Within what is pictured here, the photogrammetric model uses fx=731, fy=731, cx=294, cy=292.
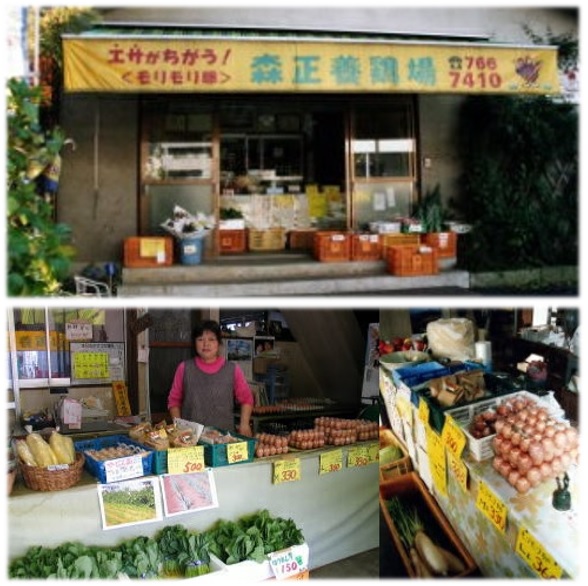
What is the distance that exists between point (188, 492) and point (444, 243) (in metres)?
3.86

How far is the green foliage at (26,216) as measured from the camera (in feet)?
9.53

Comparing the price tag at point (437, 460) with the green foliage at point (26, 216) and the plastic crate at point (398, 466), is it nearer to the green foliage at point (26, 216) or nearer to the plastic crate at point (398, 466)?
the plastic crate at point (398, 466)

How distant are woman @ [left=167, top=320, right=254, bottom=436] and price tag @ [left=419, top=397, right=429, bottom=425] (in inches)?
40.9

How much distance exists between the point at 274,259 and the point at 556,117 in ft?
8.90

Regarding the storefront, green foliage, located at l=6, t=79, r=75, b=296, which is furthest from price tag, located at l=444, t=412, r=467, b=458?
the storefront

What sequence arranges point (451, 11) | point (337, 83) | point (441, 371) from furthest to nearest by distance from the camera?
point (451, 11) → point (337, 83) → point (441, 371)

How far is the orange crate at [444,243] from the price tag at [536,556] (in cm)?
404

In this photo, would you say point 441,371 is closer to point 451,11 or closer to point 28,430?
point 28,430

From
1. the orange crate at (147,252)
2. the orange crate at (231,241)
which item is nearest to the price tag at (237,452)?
the orange crate at (147,252)

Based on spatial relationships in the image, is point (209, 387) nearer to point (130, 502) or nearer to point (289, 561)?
point (130, 502)

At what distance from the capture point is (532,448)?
2539 millimetres

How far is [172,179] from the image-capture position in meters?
6.53

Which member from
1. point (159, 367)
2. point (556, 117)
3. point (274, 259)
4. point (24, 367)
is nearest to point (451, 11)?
point (556, 117)

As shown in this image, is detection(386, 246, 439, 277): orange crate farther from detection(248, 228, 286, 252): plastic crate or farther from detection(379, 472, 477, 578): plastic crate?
detection(379, 472, 477, 578): plastic crate
